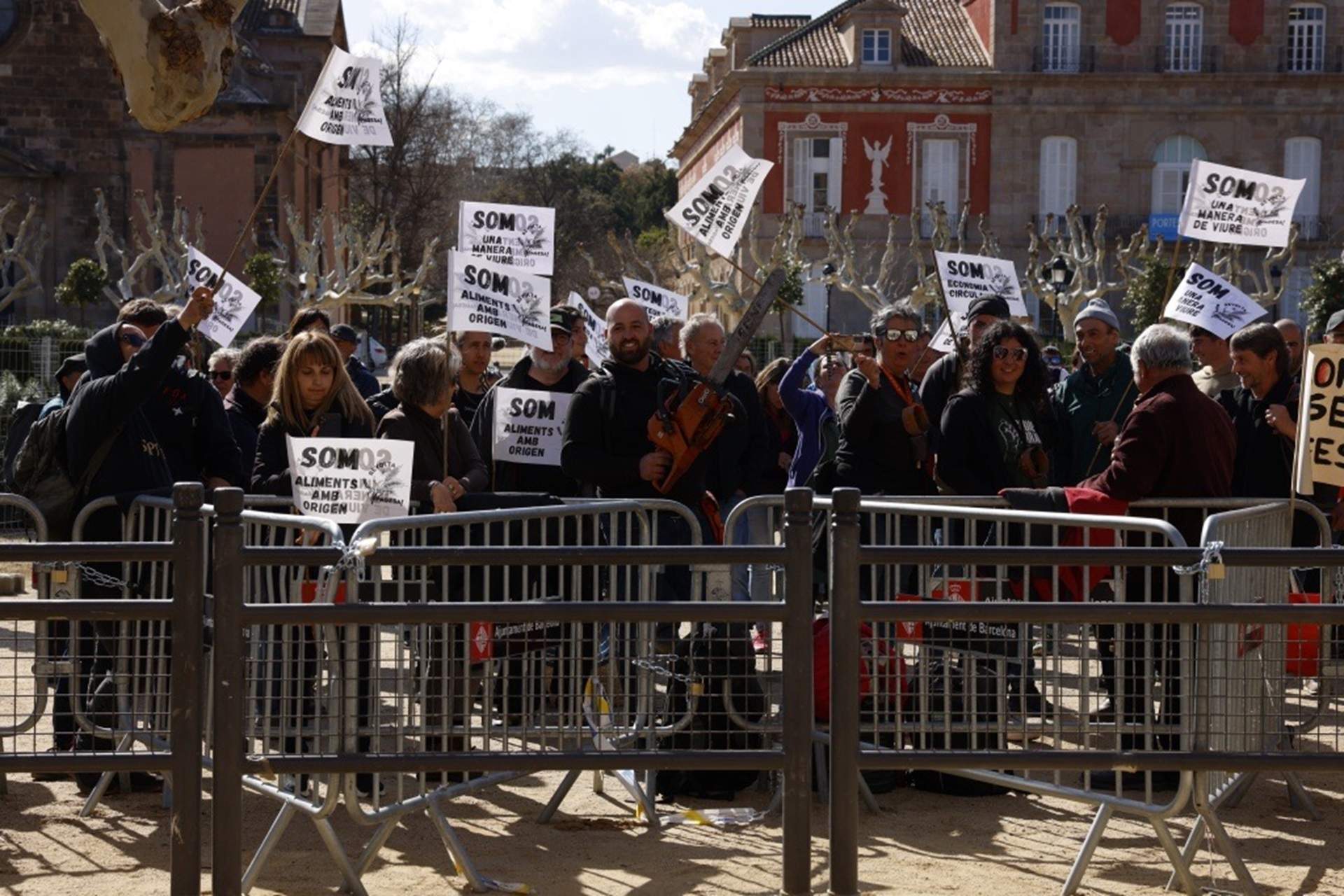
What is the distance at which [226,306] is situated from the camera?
43.7ft

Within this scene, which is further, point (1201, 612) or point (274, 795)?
point (274, 795)

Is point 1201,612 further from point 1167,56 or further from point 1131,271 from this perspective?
point 1167,56

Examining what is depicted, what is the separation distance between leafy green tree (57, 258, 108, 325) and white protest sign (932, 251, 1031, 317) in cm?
3338

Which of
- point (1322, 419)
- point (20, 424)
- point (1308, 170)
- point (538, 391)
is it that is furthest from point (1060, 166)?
point (1322, 419)

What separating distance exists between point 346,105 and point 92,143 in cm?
3885

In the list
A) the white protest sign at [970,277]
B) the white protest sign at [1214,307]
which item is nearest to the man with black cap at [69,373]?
the white protest sign at [970,277]

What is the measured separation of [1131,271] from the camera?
52.7 meters

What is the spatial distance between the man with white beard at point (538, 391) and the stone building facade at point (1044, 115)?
46.3 meters

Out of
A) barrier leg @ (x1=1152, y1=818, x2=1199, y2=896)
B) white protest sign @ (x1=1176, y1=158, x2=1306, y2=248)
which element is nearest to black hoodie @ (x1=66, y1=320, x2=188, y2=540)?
barrier leg @ (x1=1152, y1=818, x2=1199, y2=896)

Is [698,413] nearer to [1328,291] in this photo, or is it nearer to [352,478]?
[352,478]

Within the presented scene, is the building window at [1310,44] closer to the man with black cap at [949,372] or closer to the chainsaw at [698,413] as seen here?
the man with black cap at [949,372]

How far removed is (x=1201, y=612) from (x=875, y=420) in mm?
3523

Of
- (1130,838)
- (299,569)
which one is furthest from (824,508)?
(299,569)

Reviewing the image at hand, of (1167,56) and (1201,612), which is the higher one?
(1167,56)
